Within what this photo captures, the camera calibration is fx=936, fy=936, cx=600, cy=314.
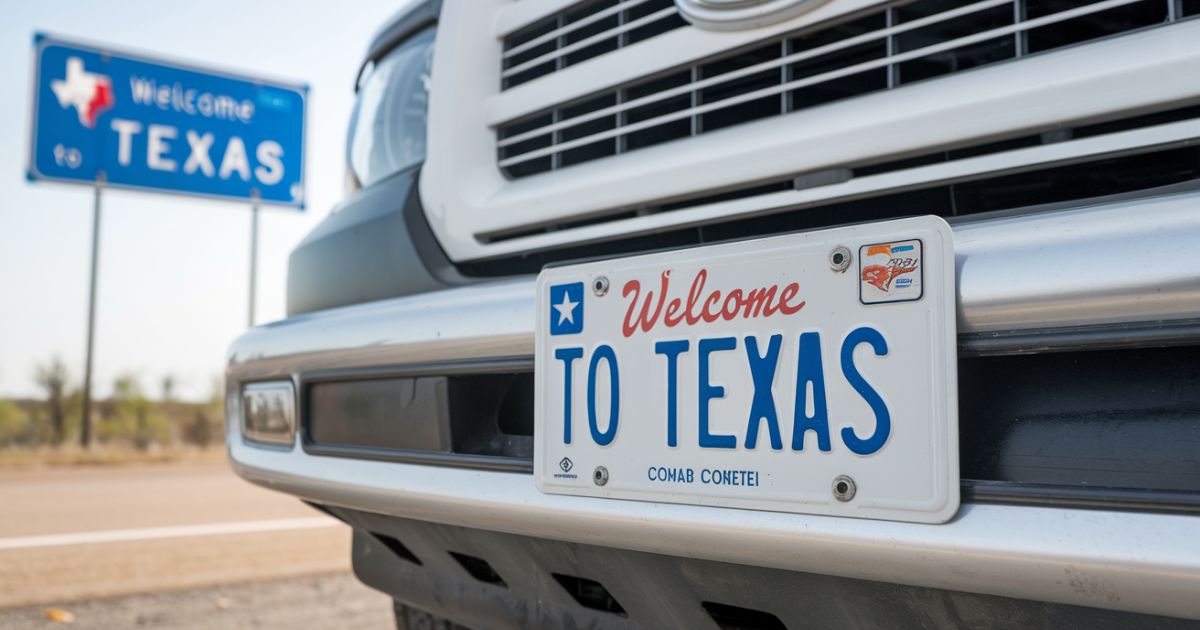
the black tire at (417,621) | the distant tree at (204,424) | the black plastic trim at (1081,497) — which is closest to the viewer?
the black plastic trim at (1081,497)

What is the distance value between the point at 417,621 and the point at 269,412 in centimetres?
60

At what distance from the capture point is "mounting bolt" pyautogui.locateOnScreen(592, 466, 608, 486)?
112 centimetres

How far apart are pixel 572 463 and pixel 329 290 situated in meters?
0.76

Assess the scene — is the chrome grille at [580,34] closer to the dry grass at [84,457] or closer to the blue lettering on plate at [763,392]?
the blue lettering on plate at [763,392]

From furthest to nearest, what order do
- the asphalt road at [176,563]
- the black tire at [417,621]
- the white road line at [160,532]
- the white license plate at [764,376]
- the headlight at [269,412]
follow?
the white road line at [160,532]
the asphalt road at [176,563]
the black tire at [417,621]
the headlight at [269,412]
the white license plate at [764,376]

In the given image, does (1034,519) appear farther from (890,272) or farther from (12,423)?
(12,423)

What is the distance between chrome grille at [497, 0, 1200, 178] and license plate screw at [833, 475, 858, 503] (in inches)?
17.6

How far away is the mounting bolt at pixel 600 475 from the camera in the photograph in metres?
1.12

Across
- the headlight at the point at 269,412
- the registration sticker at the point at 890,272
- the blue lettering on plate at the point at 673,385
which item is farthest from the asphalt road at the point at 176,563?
the registration sticker at the point at 890,272

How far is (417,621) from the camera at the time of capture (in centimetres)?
203

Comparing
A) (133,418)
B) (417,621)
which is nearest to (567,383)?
(417,621)

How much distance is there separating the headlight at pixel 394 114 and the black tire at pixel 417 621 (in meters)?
0.91

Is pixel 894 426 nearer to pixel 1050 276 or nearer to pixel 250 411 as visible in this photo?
pixel 1050 276

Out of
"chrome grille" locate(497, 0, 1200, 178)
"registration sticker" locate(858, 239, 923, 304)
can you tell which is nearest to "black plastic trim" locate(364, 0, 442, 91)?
"chrome grille" locate(497, 0, 1200, 178)
